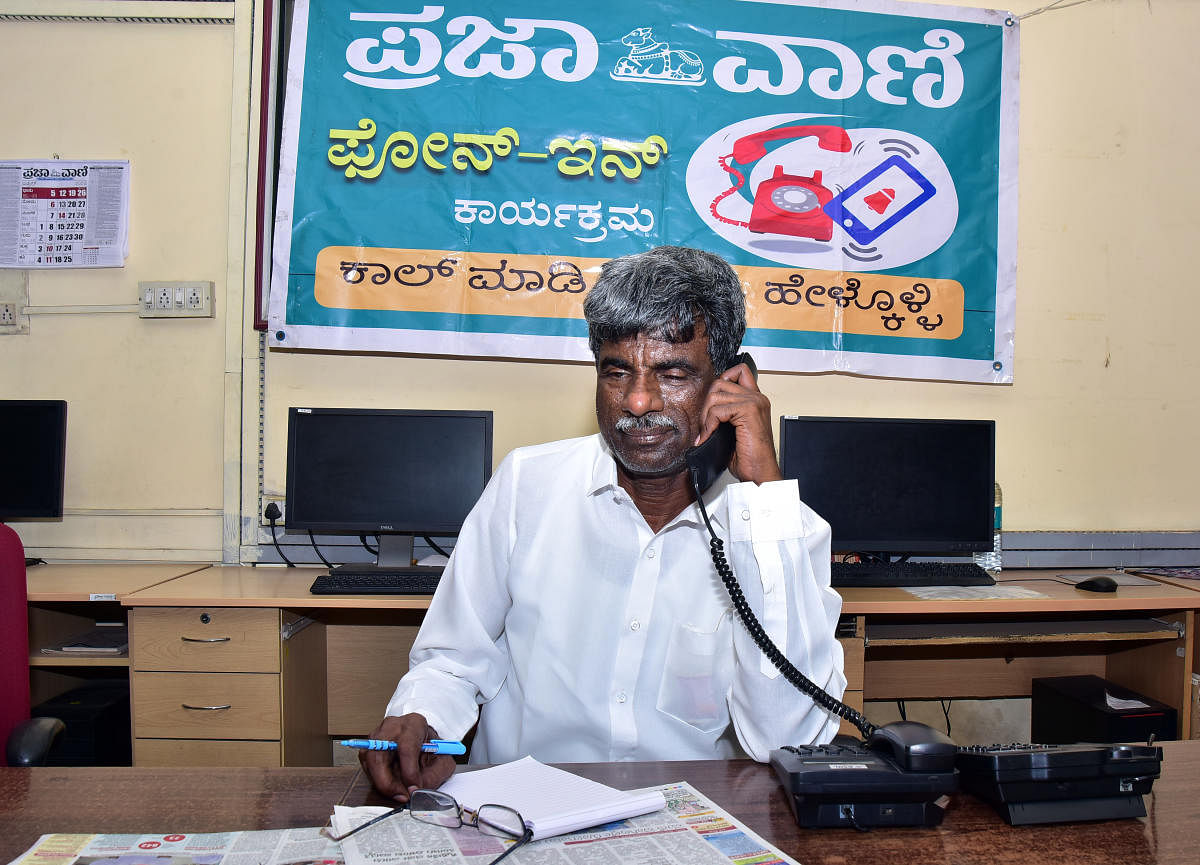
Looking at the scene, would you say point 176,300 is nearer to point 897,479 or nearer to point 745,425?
point 745,425

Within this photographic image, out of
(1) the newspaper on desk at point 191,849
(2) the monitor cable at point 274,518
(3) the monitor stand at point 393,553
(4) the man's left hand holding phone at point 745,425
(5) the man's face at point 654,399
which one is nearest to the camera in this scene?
(1) the newspaper on desk at point 191,849

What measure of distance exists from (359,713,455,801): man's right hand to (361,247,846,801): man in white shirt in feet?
0.82

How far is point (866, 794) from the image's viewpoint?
0.89 metres

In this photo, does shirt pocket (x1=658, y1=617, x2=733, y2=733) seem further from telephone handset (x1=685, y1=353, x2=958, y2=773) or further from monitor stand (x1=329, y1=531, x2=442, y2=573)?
monitor stand (x1=329, y1=531, x2=442, y2=573)

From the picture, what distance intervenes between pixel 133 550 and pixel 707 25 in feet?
8.45

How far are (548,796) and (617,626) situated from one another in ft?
1.80

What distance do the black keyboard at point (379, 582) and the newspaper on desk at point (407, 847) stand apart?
4.22 feet

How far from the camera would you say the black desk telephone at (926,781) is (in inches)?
35.0

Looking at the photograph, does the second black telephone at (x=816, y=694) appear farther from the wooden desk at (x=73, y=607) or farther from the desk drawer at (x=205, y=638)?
the wooden desk at (x=73, y=607)

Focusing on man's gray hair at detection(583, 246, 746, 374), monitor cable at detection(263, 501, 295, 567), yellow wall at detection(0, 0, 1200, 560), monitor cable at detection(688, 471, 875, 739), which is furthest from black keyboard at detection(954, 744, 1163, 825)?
monitor cable at detection(263, 501, 295, 567)

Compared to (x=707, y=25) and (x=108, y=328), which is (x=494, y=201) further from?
(x=108, y=328)

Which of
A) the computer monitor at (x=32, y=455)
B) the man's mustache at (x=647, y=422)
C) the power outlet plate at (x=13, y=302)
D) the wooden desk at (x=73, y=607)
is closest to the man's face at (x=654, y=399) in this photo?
the man's mustache at (x=647, y=422)

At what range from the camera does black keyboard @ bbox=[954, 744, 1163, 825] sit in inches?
35.8

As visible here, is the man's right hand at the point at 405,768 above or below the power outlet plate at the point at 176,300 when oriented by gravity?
below
